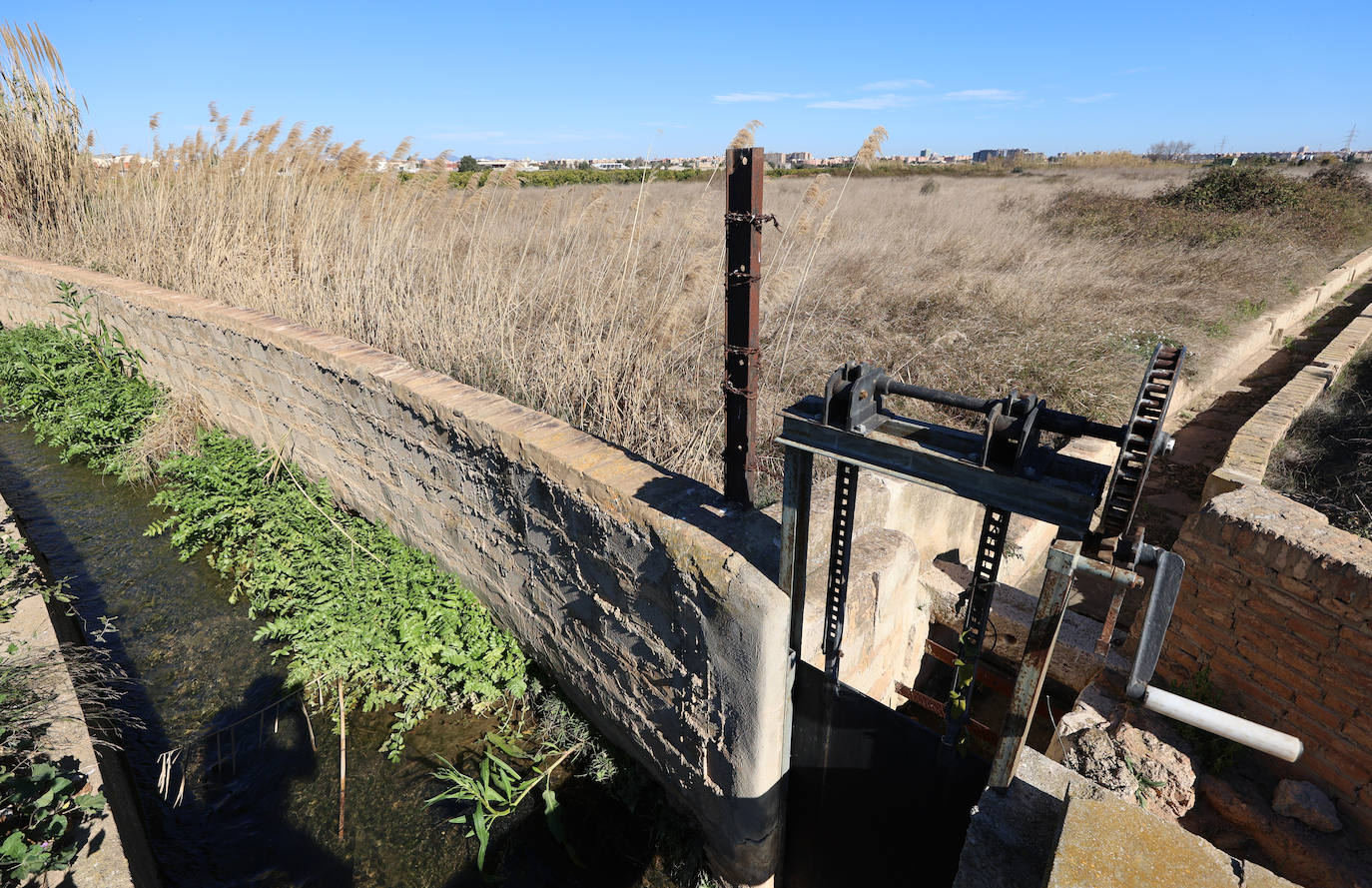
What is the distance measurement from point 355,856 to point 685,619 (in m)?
2.00

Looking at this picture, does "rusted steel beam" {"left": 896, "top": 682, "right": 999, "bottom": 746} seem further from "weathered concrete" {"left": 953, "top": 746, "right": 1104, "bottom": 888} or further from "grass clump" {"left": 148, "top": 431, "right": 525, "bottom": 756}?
"grass clump" {"left": 148, "top": 431, "right": 525, "bottom": 756}

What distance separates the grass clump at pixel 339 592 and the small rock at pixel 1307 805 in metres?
3.61

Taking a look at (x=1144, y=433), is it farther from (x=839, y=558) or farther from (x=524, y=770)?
(x=524, y=770)

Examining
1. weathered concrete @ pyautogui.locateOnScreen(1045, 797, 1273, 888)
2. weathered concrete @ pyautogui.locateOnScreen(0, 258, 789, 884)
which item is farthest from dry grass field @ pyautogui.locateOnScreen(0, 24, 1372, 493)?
weathered concrete @ pyautogui.locateOnScreen(1045, 797, 1273, 888)

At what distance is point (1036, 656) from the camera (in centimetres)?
160

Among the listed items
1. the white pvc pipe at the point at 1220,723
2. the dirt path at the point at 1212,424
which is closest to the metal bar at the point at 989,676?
the white pvc pipe at the point at 1220,723

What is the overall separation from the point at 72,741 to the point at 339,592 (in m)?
1.53

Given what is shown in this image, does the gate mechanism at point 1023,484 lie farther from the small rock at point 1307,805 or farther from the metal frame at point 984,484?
the small rock at point 1307,805

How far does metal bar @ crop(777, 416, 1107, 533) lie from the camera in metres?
1.41

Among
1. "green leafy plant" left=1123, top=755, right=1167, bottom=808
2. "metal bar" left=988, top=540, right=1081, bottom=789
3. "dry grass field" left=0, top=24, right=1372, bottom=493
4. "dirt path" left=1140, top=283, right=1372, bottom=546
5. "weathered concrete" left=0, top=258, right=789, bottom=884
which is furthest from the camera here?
"dirt path" left=1140, top=283, right=1372, bottom=546

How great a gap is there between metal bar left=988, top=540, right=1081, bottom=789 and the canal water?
5.78 feet

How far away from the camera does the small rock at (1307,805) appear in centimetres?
268

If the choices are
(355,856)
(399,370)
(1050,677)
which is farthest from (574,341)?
(1050,677)

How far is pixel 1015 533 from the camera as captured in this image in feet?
14.6
